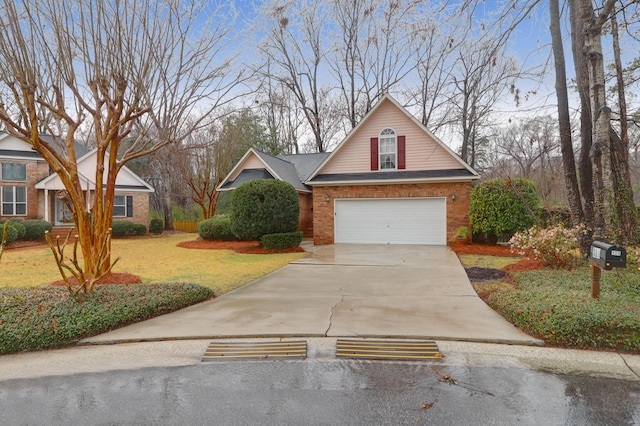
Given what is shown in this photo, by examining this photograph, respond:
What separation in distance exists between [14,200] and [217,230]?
36.7ft

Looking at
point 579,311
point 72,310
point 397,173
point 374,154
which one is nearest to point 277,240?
point 374,154

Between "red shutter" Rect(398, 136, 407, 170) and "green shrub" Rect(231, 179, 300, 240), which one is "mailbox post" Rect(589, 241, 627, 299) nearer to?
"green shrub" Rect(231, 179, 300, 240)

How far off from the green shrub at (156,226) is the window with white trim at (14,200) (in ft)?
19.6

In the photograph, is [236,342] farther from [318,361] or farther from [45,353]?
[45,353]

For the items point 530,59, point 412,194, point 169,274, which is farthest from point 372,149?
point 169,274

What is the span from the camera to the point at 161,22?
25.2ft

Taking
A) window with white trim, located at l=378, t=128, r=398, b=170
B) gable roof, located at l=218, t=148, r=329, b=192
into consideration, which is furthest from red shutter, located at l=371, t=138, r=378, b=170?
gable roof, located at l=218, t=148, r=329, b=192

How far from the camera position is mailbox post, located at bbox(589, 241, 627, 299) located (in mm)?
4832

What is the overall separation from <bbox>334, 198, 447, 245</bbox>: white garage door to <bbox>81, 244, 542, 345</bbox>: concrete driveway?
5548mm

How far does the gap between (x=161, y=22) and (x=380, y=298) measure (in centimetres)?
689

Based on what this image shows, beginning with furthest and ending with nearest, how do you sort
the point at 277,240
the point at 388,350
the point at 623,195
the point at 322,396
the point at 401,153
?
the point at 401,153 → the point at 277,240 → the point at 623,195 → the point at 388,350 → the point at 322,396

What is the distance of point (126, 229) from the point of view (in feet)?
66.1

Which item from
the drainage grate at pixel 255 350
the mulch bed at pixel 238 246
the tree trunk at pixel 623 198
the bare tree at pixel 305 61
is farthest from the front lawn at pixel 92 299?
the bare tree at pixel 305 61

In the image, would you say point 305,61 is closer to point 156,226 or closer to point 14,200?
point 156,226
